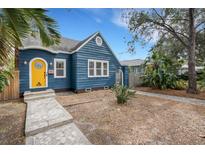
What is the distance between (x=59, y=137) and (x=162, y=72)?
29.8 feet

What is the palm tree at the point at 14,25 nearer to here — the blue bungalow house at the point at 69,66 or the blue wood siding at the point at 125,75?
the blue bungalow house at the point at 69,66

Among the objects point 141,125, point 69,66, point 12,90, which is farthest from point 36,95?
point 141,125

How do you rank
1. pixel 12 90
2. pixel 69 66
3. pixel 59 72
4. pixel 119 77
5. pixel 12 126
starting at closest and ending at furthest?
pixel 12 126, pixel 12 90, pixel 59 72, pixel 69 66, pixel 119 77

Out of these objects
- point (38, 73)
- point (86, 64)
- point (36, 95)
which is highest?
point (86, 64)

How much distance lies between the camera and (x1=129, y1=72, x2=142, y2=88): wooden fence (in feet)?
43.0

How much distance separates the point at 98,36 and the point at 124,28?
2046mm

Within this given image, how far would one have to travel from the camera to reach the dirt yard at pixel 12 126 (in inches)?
123

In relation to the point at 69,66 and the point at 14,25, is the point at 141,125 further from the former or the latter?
the point at 69,66

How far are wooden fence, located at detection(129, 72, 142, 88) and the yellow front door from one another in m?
7.80

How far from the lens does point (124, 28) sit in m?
9.88

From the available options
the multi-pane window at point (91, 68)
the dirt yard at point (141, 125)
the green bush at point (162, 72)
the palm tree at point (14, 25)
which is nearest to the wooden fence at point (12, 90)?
the dirt yard at point (141, 125)

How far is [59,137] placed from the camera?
320 cm
